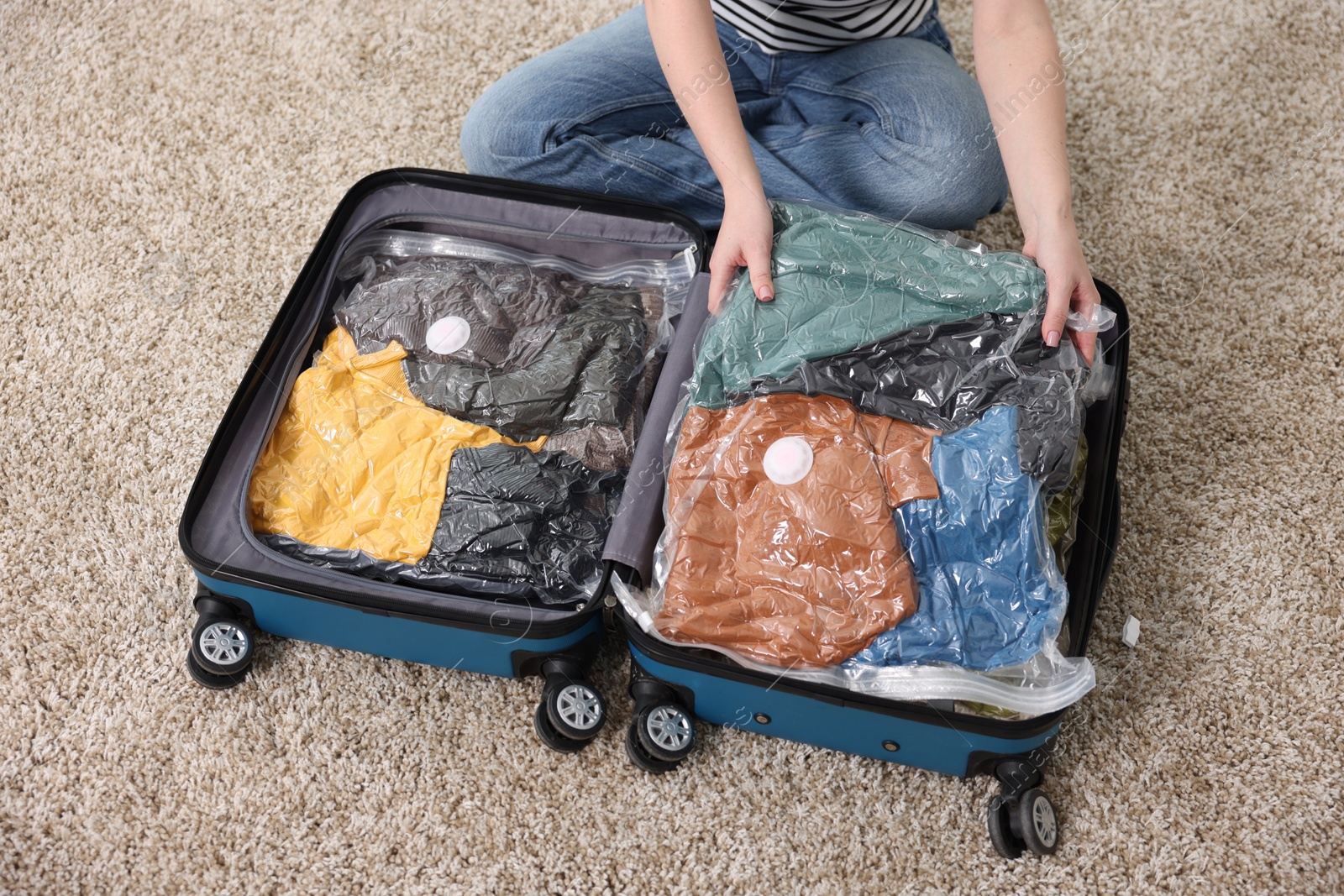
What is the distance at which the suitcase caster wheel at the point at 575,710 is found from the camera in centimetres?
92

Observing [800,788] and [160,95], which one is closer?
[800,788]

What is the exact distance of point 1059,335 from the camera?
0.89 meters

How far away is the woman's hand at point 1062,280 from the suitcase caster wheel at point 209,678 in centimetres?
86

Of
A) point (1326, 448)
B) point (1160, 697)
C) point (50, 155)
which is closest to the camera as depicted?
point (1160, 697)

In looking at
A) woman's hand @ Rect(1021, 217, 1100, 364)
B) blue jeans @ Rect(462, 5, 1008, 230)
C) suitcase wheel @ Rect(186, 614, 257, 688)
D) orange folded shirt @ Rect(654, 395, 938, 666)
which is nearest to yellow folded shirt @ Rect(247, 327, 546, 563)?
suitcase wheel @ Rect(186, 614, 257, 688)

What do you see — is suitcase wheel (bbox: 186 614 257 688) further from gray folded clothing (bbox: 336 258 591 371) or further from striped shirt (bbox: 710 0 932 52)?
striped shirt (bbox: 710 0 932 52)

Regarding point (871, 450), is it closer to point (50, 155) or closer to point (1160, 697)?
point (1160, 697)

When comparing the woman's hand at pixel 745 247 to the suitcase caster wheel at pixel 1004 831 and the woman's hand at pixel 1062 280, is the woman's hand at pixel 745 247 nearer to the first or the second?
the woman's hand at pixel 1062 280

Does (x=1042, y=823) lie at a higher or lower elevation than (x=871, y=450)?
lower

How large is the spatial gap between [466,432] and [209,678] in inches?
14.2

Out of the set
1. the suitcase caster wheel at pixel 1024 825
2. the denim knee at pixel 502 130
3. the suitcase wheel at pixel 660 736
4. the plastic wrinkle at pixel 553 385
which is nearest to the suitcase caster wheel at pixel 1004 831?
the suitcase caster wheel at pixel 1024 825

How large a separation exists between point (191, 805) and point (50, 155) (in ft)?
3.20

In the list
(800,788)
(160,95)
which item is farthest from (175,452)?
(800,788)

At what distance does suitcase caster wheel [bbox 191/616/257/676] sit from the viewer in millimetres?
961
